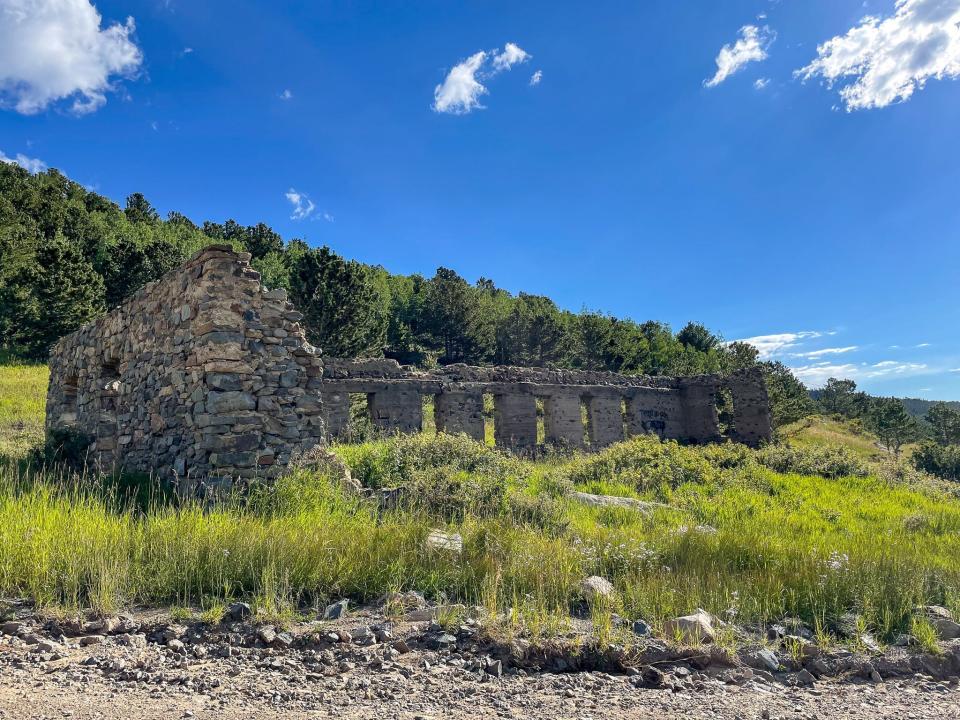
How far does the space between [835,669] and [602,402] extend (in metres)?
16.2

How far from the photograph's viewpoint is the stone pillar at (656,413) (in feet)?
69.6

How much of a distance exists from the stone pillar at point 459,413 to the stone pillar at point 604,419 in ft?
14.7

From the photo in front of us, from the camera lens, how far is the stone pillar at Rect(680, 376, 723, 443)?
22078mm

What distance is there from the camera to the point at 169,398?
7875 mm

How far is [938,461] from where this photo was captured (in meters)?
31.3

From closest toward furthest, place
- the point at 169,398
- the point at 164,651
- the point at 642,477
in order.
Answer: the point at 164,651 → the point at 169,398 → the point at 642,477

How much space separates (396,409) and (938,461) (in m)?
31.3

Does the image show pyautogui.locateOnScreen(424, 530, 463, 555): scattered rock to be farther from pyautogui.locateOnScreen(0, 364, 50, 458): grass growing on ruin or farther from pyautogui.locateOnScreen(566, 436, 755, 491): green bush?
pyautogui.locateOnScreen(0, 364, 50, 458): grass growing on ruin

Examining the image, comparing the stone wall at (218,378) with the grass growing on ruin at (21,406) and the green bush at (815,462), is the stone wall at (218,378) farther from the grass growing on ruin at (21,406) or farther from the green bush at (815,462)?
the green bush at (815,462)

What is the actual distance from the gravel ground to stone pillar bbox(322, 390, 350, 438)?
1090 centimetres

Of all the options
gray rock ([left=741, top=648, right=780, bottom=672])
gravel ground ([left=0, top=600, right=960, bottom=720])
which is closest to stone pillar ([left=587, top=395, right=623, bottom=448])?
gray rock ([left=741, top=648, right=780, bottom=672])

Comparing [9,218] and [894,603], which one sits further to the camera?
[9,218]

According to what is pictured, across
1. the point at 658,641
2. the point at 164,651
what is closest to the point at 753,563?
the point at 658,641

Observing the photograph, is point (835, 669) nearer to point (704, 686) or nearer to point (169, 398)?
point (704, 686)
